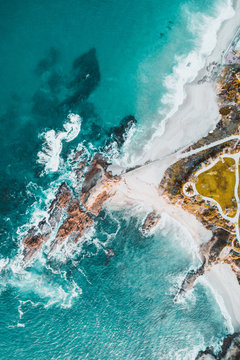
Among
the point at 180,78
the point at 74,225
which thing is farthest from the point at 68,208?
the point at 180,78

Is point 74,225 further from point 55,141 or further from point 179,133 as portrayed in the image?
point 179,133

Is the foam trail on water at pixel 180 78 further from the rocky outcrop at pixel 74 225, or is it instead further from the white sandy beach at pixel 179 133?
the rocky outcrop at pixel 74 225

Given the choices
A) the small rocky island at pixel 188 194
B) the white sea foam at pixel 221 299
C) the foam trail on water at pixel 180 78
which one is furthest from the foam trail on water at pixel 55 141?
the white sea foam at pixel 221 299

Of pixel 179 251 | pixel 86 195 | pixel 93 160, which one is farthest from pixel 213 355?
pixel 93 160

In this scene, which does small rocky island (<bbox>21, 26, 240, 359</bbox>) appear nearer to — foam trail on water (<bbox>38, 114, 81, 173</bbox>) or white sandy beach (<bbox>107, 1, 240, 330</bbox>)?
white sandy beach (<bbox>107, 1, 240, 330</bbox>)

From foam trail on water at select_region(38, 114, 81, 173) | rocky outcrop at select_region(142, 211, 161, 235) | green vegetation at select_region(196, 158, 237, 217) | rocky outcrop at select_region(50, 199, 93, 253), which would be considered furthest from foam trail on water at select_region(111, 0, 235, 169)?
green vegetation at select_region(196, 158, 237, 217)

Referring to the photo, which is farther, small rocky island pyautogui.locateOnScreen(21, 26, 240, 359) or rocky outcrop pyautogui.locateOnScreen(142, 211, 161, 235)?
rocky outcrop pyautogui.locateOnScreen(142, 211, 161, 235)
